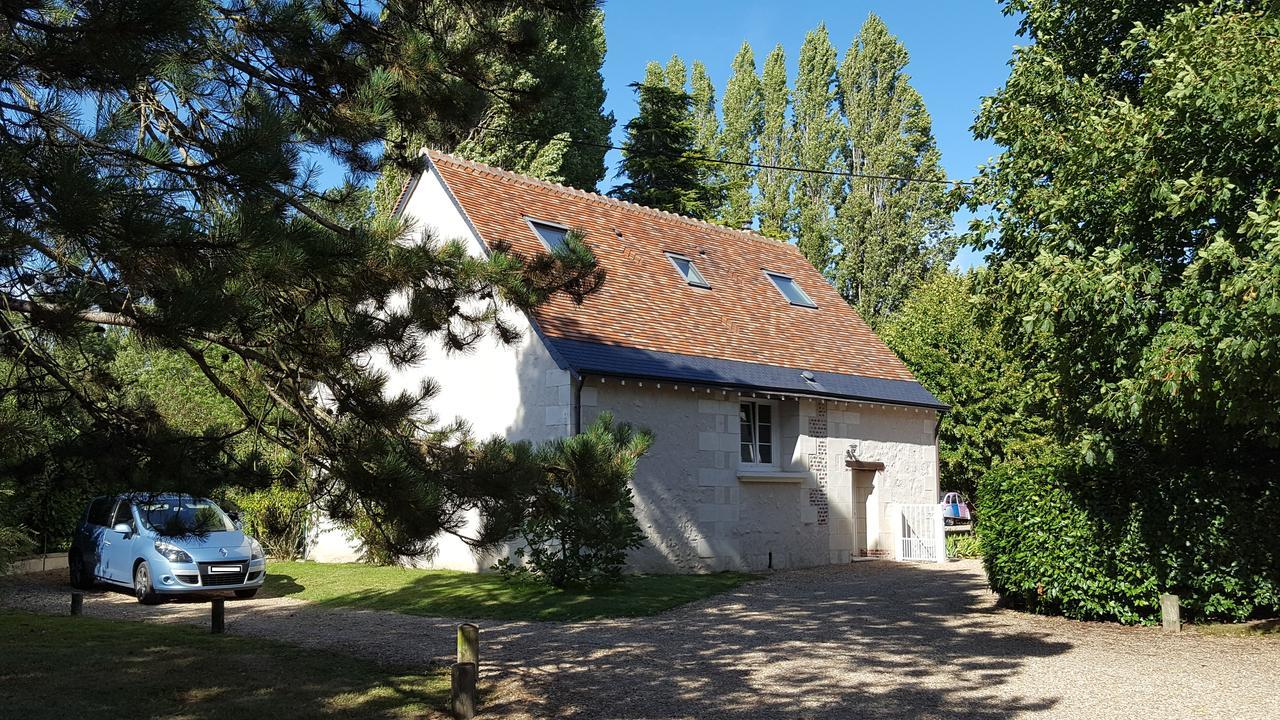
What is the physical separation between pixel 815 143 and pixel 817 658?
34.2 m

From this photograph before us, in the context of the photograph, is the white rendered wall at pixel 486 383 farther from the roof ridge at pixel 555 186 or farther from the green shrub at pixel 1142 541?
the green shrub at pixel 1142 541

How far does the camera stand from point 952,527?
24.4 metres

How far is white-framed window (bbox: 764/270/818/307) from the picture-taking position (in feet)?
72.3

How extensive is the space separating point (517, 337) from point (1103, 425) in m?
6.96

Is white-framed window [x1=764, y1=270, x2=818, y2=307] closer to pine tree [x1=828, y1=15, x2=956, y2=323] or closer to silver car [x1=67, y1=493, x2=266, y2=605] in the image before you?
silver car [x1=67, y1=493, x2=266, y2=605]

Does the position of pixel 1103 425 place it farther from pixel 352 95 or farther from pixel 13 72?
pixel 13 72

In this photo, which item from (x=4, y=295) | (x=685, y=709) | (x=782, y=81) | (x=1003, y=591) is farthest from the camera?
(x=782, y=81)

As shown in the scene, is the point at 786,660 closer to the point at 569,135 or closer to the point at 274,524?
the point at 274,524

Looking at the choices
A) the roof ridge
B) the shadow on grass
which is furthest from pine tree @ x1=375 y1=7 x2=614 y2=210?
the shadow on grass

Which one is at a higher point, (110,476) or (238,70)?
(238,70)

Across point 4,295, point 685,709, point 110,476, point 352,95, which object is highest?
point 352,95

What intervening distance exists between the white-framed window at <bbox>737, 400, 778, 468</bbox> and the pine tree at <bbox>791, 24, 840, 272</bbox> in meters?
22.1

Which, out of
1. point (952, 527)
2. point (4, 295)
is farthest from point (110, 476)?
point (952, 527)

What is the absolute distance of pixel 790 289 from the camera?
22453 millimetres
